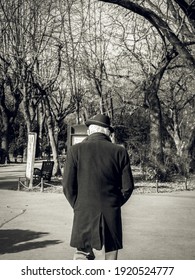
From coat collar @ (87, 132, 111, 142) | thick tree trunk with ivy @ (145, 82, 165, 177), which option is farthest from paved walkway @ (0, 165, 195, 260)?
thick tree trunk with ivy @ (145, 82, 165, 177)

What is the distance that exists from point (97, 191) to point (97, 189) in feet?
0.06

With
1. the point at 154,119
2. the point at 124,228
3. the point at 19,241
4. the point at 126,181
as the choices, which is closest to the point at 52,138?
the point at 154,119

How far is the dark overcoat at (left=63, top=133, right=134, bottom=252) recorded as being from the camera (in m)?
4.88

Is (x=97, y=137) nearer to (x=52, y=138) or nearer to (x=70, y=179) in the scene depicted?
(x=70, y=179)

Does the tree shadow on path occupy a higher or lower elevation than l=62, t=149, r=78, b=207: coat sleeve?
lower

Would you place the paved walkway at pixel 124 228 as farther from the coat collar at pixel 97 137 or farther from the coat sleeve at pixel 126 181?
the coat collar at pixel 97 137

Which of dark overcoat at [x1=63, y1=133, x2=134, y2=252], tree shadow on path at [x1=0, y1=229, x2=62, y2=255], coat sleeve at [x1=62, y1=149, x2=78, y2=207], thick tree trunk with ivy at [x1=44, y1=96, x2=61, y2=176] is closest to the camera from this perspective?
dark overcoat at [x1=63, y1=133, x2=134, y2=252]

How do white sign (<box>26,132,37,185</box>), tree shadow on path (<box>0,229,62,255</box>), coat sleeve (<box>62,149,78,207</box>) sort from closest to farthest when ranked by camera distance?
1. coat sleeve (<box>62,149,78,207</box>)
2. tree shadow on path (<box>0,229,62,255</box>)
3. white sign (<box>26,132,37,185</box>)

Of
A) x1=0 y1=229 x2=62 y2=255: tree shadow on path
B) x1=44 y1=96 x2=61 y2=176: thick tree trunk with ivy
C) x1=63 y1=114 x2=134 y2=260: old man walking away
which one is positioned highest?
x1=44 y1=96 x2=61 y2=176: thick tree trunk with ivy

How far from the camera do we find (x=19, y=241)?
8445mm

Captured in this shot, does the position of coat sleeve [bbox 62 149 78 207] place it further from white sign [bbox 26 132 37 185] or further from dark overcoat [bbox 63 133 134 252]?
white sign [bbox 26 132 37 185]

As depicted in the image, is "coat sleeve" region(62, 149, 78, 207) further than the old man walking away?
Yes
